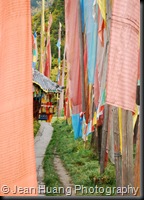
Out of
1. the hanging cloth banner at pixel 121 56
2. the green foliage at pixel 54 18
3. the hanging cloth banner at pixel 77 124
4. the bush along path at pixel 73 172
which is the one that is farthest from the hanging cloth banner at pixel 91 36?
the green foliage at pixel 54 18

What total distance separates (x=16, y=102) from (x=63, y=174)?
192 centimetres

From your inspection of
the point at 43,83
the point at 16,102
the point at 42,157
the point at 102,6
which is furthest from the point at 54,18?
the point at 16,102

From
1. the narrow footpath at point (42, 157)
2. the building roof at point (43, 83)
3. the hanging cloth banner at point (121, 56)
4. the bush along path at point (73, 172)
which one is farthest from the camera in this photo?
the building roof at point (43, 83)

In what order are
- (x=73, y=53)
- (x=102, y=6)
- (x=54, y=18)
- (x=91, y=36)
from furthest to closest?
(x=54, y=18) → (x=73, y=53) → (x=91, y=36) → (x=102, y=6)

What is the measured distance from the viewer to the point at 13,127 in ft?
6.05

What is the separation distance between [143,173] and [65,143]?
10.2 ft

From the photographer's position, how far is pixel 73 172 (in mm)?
3617

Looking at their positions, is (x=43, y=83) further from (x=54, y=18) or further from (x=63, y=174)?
(x=63, y=174)

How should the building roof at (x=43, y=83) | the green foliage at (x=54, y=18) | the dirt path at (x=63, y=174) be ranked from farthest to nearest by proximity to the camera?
the building roof at (x=43, y=83)
the green foliage at (x=54, y=18)
the dirt path at (x=63, y=174)

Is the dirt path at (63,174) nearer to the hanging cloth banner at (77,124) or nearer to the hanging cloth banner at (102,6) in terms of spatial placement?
the hanging cloth banner at (77,124)

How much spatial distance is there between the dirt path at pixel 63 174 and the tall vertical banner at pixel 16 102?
3.60 ft

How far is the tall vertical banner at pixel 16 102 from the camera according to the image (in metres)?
1.83

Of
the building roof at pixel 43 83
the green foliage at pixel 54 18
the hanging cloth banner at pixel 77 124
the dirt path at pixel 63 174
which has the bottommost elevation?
the dirt path at pixel 63 174

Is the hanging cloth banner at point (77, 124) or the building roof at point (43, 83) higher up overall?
the building roof at point (43, 83)
